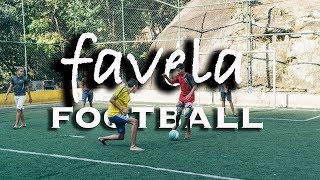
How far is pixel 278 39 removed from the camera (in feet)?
78.4

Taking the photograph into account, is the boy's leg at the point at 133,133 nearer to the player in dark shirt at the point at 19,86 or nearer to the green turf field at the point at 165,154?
the green turf field at the point at 165,154

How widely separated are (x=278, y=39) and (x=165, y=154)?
16142mm

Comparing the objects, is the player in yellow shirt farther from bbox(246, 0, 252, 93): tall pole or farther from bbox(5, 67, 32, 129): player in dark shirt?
bbox(246, 0, 252, 93): tall pole

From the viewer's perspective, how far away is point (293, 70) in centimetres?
2300

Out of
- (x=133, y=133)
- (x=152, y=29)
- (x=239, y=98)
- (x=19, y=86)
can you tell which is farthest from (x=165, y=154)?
(x=152, y=29)

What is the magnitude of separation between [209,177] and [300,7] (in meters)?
19.3

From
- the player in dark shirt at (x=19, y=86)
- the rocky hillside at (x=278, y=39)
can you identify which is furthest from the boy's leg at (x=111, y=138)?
the rocky hillside at (x=278, y=39)

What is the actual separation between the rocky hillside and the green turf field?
824 centimetres

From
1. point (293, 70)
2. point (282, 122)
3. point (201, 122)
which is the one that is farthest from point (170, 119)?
point (293, 70)

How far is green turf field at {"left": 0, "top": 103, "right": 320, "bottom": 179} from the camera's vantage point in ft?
25.7

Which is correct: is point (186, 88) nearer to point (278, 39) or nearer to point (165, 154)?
point (165, 154)

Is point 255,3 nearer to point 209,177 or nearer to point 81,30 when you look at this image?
point 81,30

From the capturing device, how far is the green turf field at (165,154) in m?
7.82

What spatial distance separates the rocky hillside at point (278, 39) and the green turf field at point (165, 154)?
8.24 metres
